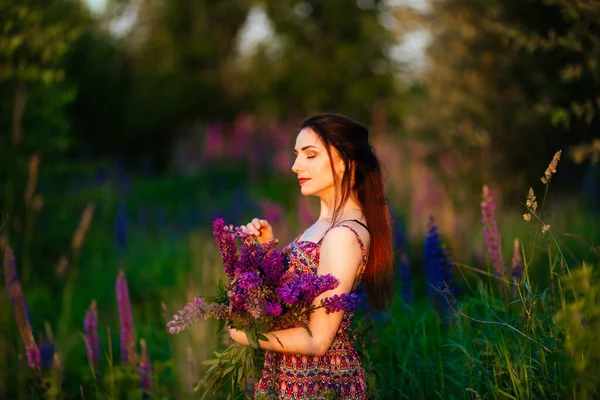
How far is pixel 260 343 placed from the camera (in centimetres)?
227

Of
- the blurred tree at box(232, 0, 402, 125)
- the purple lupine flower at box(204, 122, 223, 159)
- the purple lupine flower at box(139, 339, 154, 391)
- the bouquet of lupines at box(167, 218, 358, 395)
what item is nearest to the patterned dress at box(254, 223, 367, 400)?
the bouquet of lupines at box(167, 218, 358, 395)

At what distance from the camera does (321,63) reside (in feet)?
57.5

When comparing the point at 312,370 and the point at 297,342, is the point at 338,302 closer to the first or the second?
the point at 297,342

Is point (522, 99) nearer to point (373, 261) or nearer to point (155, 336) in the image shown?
point (155, 336)

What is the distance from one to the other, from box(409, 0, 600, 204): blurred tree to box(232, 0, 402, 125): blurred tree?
9160 mm

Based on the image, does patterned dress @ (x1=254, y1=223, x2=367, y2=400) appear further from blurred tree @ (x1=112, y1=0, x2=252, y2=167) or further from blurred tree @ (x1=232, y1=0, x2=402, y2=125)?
blurred tree @ (x1=112, y1=0, x2=252, y2=167)

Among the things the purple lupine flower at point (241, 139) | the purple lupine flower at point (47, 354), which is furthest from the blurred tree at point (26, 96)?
the purple lupine flower at point (241, 139)

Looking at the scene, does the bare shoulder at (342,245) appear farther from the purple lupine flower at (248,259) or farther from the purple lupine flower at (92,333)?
the purple lupine flower at (92,333)

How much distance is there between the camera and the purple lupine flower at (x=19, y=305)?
2.80 m

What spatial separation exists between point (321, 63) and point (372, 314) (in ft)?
48.2

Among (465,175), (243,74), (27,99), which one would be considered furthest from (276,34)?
(27,99)

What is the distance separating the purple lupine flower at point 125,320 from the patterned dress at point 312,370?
2.73ft

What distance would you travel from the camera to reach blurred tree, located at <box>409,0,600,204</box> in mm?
6406

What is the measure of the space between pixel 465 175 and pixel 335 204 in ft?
18.0
